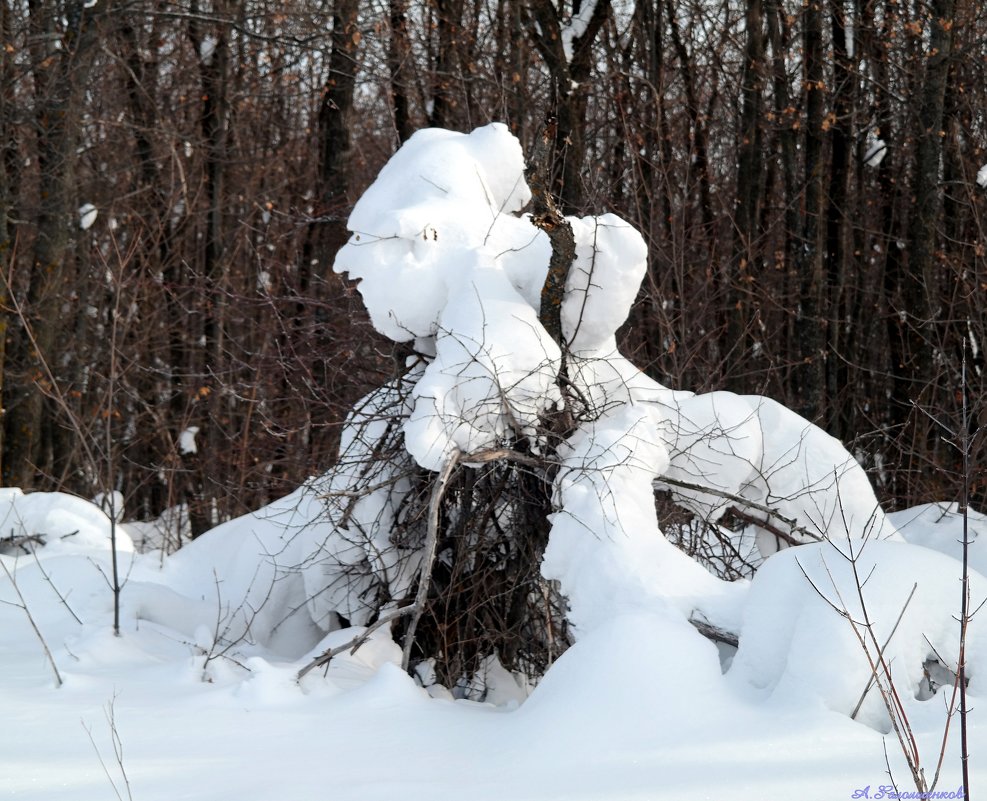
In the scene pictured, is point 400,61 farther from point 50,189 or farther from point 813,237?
point 813,237

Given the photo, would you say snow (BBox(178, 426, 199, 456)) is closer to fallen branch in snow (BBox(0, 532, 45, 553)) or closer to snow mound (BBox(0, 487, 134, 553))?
snow mound (BBox(0, 487, 134, 553))

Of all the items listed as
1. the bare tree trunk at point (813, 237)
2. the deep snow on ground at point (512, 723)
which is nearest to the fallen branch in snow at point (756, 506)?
the deep snow on ground at point (512, 723)

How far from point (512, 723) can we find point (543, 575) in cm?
87

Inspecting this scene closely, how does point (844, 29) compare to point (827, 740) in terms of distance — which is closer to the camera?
point (827, 740)

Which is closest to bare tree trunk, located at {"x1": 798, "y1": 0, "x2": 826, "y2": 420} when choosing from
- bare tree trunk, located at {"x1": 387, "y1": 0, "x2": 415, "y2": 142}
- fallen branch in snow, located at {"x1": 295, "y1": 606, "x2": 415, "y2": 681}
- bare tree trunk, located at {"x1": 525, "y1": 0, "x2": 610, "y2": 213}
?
bare tree trunk, located at {"x1": 525, "y1": 0, "x2": 610, "y2": 213}

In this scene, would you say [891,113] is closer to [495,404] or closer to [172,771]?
[495,404]

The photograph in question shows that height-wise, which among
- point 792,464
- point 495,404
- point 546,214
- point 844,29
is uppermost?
point 844,29

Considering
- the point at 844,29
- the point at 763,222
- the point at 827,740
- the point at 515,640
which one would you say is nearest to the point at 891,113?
the point at 844,29

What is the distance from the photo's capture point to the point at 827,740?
11.0 feet

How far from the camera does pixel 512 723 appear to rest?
3.83 metres

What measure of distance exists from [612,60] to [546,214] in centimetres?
887

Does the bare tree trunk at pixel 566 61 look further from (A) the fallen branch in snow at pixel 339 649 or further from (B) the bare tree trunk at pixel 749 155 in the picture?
(A) the fallen branch in snow at pixel 339 649

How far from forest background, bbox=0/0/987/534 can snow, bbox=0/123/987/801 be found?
12.6 feet

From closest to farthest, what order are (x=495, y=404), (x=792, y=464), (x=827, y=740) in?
(x=827, y=740)
(x=495, y=404)
(x=792, y=464)
